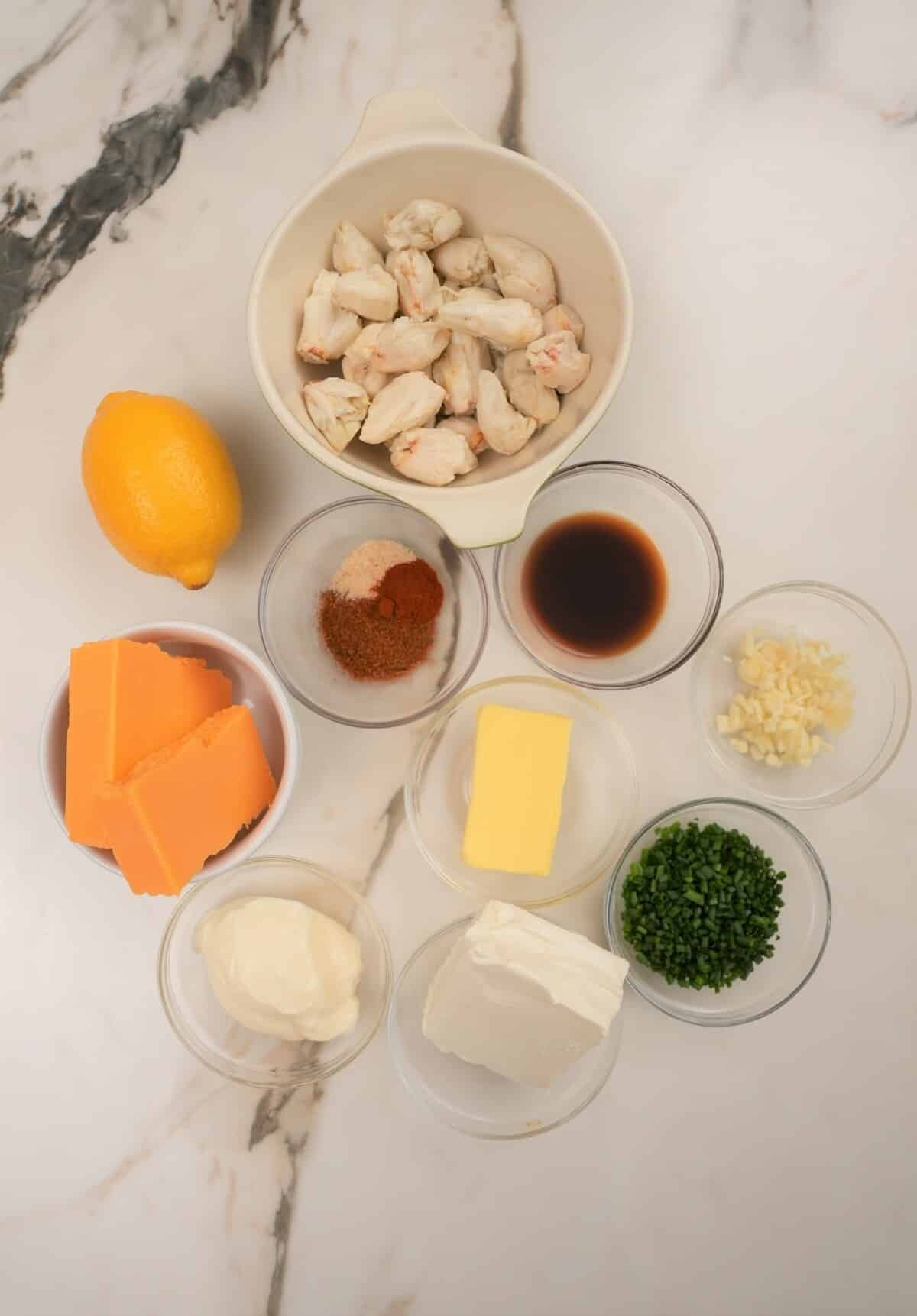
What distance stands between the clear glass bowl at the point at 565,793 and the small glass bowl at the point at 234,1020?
125 millimetres

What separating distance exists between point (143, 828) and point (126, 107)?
0.89 meters

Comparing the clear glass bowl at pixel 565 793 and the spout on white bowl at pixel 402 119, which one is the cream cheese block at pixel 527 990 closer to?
the clear glass bowl at pixel 565 793

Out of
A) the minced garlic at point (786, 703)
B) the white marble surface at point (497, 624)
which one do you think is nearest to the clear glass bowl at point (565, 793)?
the white marble surface at point (497, 624)

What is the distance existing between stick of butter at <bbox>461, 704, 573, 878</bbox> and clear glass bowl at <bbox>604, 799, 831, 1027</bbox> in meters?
0.13

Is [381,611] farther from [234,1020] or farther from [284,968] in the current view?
[234,1020]

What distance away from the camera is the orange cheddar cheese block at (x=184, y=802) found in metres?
0.92

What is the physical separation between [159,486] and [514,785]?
1.67ft

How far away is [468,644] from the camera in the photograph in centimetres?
115

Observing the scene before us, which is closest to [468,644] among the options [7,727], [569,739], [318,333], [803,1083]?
[569,739]

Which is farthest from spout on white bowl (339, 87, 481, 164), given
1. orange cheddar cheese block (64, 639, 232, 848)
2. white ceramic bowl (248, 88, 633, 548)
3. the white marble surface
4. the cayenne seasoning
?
orange cheddar cheese block (64, 639, 232, 848)

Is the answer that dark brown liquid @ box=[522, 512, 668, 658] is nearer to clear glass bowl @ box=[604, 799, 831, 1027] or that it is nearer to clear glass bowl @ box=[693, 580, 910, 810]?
clear glass bowl @ box=[693, 580, 910, 810]

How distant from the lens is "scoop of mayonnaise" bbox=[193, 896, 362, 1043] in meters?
1.03

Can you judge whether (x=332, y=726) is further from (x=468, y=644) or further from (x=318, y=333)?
(x=318, y=333)

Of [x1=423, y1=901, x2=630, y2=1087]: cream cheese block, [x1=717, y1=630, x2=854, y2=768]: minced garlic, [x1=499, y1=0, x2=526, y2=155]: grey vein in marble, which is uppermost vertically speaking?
[x1=499, y1=0, x2=526, y2=155]: grey vein in marble
